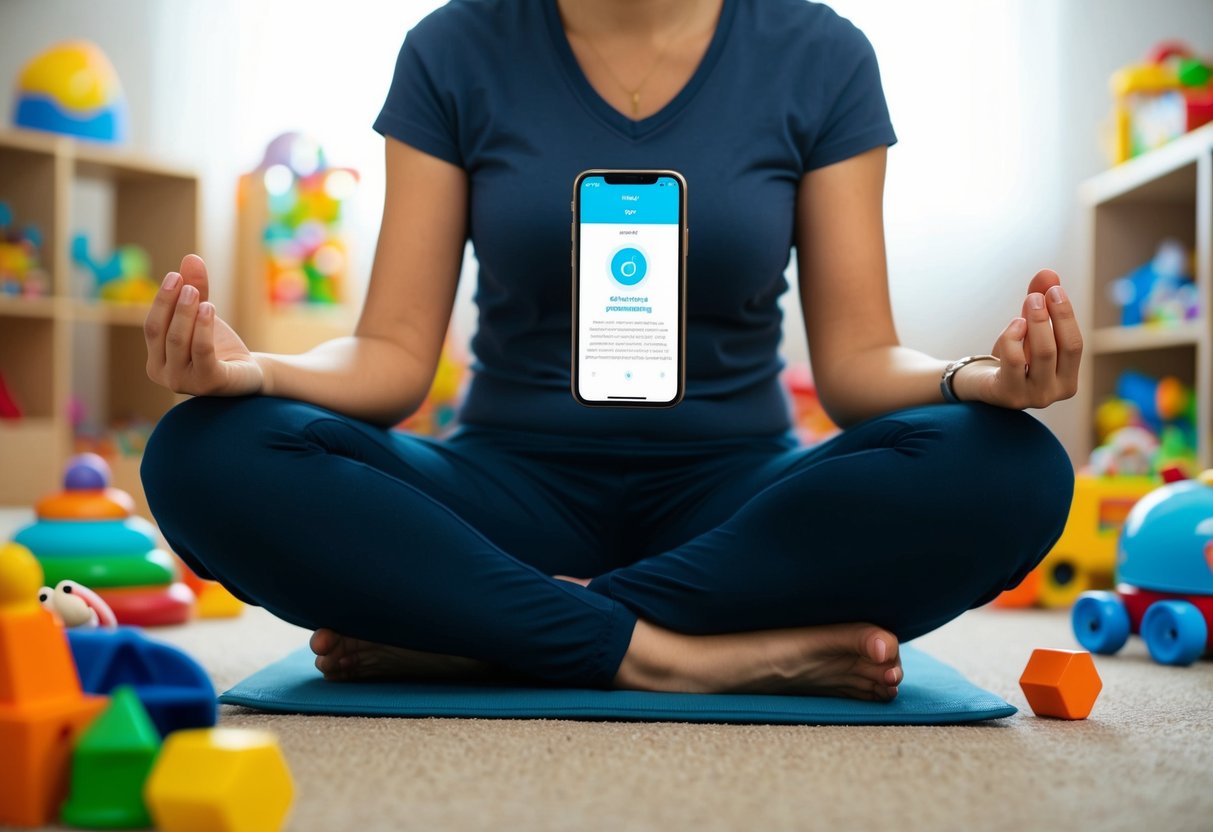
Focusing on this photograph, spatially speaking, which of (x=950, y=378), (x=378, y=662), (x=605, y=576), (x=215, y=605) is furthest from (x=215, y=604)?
(x=950, y=378)

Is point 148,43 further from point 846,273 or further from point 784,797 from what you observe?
point 784,797

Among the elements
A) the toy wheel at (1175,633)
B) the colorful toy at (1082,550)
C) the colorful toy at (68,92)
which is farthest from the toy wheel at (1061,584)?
the colorful toy at (68,92)

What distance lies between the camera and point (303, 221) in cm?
271

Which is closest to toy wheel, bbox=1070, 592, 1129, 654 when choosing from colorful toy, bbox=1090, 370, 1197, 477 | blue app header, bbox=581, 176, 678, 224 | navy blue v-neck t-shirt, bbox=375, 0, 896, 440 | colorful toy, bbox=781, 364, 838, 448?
navy blue v-neck t-shirt, bbox=375, 0, 896, 440

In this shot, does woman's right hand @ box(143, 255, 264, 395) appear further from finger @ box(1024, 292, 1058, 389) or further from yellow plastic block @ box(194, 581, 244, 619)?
yellow plastic block @ box(194, 581, 244, 619)

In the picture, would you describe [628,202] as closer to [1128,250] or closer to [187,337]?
[187,337]

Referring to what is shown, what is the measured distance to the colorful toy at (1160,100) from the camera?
7.04ft

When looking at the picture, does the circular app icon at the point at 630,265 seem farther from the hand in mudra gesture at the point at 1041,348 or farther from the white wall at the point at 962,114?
the white wall at the point at 962,114

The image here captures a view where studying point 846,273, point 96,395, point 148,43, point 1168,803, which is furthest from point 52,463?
point 1168,803

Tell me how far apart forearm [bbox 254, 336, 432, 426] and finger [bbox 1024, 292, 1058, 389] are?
0.50 m

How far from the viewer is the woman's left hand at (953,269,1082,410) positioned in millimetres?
739

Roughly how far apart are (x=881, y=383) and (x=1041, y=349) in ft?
0.73

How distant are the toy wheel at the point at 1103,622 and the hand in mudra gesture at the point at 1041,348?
494 millimetres

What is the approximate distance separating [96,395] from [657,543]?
7.05 ft
